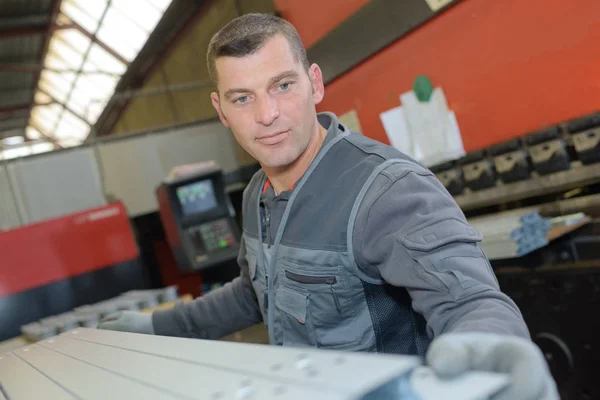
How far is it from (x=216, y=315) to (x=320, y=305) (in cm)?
53

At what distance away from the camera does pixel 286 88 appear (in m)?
1.27

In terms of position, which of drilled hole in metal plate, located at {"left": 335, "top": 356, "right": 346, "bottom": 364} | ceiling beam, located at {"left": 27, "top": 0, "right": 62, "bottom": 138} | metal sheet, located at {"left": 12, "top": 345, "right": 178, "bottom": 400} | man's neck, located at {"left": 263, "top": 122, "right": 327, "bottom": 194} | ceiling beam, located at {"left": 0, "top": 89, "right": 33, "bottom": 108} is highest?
ceiling beam, located at {"left": 0, "top": 89, "right": 33, "bottom": 108}

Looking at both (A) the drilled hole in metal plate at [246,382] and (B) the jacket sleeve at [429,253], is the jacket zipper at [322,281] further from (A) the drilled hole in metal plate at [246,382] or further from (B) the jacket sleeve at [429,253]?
(A) the drilled hole in metal plate at [246,382]

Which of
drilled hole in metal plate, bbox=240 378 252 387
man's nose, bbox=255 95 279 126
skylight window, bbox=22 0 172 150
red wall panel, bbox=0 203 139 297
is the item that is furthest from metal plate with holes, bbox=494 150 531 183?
skylight window, bbox=22 0 172 150

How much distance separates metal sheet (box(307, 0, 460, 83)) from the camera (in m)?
2.44

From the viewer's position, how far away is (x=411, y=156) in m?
1.80

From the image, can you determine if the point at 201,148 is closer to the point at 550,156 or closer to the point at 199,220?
the point at 199,220

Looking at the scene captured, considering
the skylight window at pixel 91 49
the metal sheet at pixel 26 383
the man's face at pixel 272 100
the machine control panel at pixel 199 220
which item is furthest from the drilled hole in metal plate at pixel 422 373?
the skylight window at pixel 91 49

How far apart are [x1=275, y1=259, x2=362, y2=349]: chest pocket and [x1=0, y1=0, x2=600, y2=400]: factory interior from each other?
0.43 m

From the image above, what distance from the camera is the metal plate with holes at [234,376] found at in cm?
50

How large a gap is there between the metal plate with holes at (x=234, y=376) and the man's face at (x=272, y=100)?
1.58 ft

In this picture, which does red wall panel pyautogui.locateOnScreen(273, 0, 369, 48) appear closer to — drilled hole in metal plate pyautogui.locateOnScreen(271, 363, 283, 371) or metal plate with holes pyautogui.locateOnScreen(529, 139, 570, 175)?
metal plate with holes pyautogui.locateOnScreen(529, 139, 570, 175)

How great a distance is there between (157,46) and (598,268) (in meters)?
6.60

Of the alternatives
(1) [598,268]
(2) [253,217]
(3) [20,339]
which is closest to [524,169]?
(1) [598,268]
